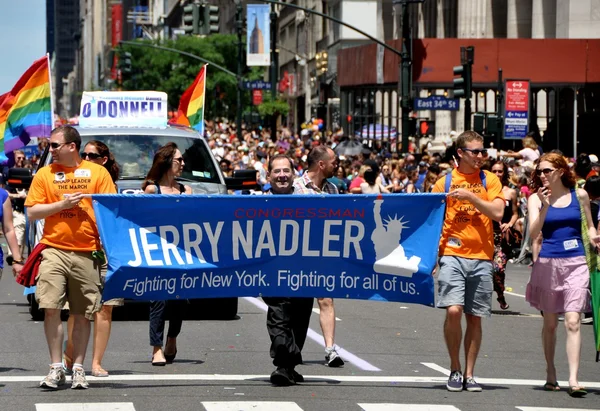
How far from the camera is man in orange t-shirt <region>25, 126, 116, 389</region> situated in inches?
389

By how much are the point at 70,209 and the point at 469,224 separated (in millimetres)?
2857

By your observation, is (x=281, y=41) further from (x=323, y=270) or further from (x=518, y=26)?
(x=323, y=270)

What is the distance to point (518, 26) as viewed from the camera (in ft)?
173

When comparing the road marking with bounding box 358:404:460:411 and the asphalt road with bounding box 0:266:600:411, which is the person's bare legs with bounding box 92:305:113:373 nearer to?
the asphalt road with bounding box 0:266:600:411

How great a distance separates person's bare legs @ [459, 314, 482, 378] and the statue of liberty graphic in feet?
2.15

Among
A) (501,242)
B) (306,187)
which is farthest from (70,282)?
(501,242)

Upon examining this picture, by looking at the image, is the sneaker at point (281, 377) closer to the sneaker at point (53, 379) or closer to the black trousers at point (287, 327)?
the black trousers at point (287, 327)

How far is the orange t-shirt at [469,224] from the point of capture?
10.1m

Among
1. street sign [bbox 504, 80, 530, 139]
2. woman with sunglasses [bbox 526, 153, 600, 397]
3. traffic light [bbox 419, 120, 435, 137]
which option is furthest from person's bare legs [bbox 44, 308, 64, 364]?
traffic light [bbox 419, 120, 435, 137]

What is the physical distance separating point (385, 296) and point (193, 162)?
592 cm

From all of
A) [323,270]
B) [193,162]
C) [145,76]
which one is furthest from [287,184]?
[145,76]

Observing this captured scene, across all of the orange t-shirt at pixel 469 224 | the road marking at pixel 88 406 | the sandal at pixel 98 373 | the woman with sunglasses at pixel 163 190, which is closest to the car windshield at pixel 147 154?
the woman with sunglasses at pixel 163 190

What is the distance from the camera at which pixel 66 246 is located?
9.95 metres

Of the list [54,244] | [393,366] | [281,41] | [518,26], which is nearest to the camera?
[54,244]
